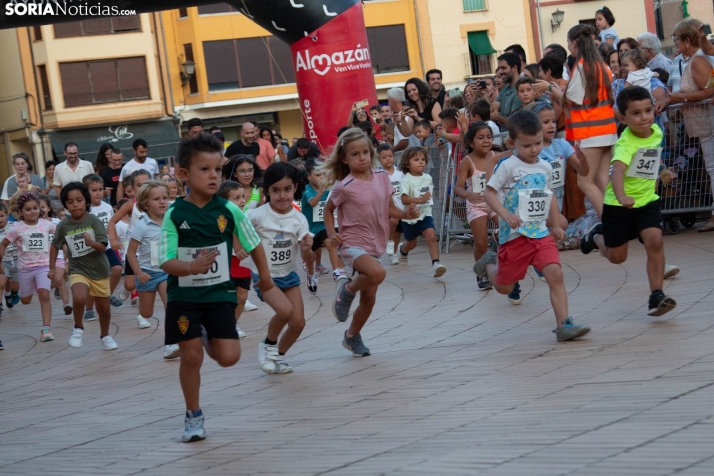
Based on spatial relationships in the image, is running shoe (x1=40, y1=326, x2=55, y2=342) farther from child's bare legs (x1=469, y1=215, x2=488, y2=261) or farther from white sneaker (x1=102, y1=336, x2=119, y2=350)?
child's bare legs (x1=469, y1=215, x2=488, y2=261)

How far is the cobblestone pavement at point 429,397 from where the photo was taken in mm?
4367

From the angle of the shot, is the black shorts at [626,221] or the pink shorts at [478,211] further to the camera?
the pink shorts at [478,211]

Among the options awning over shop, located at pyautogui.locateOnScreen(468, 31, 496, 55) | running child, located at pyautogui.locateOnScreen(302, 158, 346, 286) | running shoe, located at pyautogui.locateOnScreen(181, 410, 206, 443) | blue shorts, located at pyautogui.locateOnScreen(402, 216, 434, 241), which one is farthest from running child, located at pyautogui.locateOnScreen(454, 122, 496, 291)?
awning over shop, located at pyautogui.locateOnScreen(468, 31, 496, 55)

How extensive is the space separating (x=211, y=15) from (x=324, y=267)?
107 feet

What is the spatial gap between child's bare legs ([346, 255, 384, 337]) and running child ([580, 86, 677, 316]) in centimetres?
179

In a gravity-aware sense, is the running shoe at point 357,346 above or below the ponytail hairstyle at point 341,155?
below

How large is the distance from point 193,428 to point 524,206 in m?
2.99

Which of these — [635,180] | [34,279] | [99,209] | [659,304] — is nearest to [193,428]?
[659,304]

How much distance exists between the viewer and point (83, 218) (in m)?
10.4

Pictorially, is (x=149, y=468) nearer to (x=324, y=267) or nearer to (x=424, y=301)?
(x=424, y=301)

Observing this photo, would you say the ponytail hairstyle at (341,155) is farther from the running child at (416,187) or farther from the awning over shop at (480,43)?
the awning over shop at (480,43)

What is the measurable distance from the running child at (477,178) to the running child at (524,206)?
103 inches

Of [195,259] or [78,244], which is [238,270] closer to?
[78,244]

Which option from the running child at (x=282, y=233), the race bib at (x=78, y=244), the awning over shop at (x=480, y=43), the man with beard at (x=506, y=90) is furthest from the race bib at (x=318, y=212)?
the awning over shop at (x=480, y=43)
